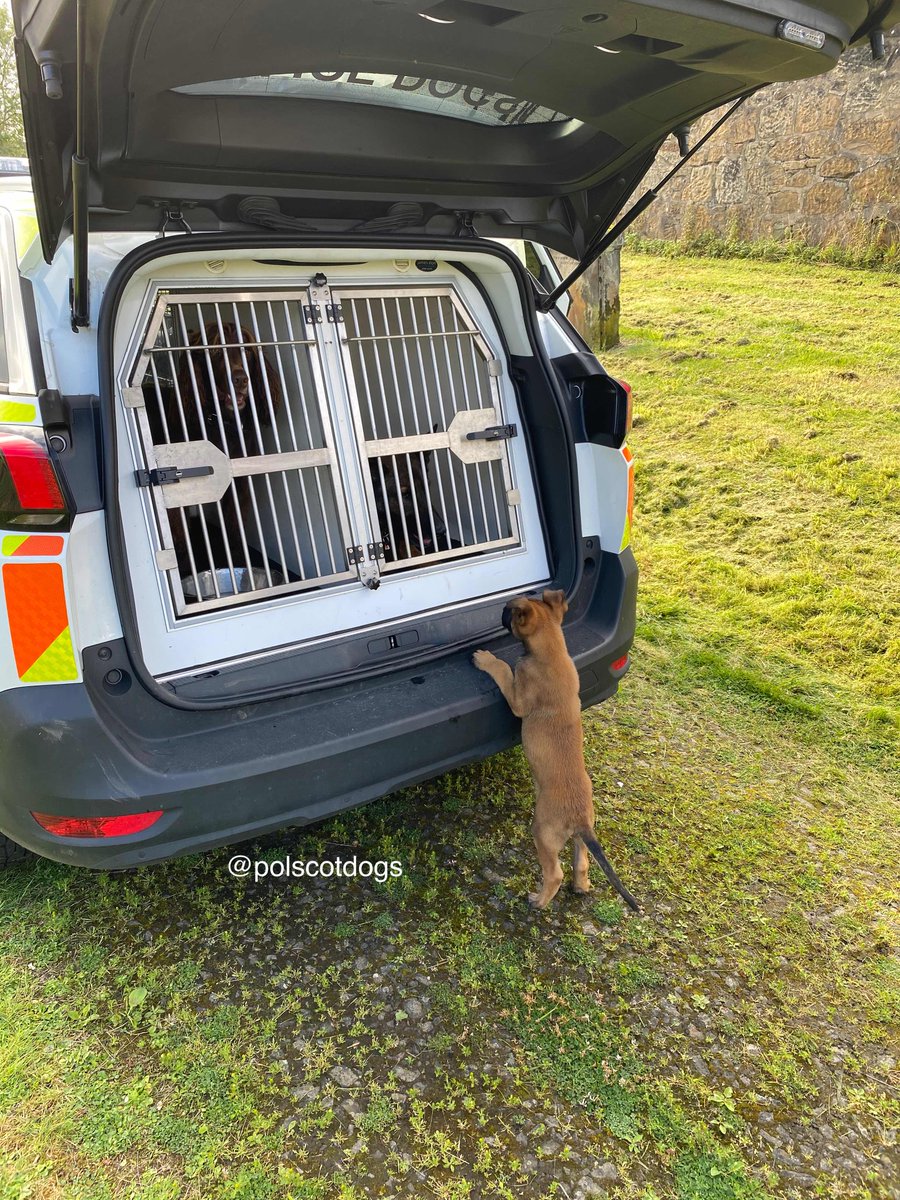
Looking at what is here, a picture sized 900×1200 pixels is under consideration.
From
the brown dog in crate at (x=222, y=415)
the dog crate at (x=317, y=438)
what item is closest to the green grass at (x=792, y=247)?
the dog crate at (x=317, y=438)

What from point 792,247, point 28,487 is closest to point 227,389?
point 28,487

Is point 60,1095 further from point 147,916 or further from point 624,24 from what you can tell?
point 624,24

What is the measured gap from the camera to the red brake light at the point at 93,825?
7.14 ft

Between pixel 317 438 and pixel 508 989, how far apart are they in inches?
77.2

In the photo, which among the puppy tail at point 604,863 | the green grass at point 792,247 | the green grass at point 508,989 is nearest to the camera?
the green grass at point 508,989

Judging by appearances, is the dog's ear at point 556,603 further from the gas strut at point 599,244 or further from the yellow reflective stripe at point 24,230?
the yellow reflective stripe at point 24,230

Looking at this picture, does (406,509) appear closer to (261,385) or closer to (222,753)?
(261,385)

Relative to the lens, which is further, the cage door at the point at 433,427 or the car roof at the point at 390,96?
the cage door at the point at 433,427

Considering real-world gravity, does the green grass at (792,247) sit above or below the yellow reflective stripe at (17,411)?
above

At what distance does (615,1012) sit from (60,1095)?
152cm

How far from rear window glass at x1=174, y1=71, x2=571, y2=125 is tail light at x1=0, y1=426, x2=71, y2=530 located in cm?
100

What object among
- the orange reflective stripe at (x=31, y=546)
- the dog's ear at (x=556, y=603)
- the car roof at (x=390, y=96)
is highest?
the car roof at (x=390, y=96)

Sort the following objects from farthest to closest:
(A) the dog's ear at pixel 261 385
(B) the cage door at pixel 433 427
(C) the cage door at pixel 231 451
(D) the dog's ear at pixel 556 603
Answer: (A) the dog's ear at pixel 261 385 → (B) the cage door at pixel 433 427 → (D) the dog's ear at pixel 556 603 → (C) the cage door at pixel 231 451

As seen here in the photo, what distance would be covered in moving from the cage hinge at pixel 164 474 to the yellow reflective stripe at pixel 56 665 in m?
0.60
